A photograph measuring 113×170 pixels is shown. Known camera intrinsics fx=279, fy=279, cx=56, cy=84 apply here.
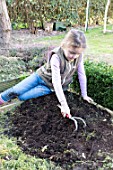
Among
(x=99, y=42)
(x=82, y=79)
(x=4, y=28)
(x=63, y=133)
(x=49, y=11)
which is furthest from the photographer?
(x=49, y=11)

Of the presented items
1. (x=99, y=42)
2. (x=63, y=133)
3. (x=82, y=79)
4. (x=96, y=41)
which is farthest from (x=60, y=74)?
(x=96, y=41)

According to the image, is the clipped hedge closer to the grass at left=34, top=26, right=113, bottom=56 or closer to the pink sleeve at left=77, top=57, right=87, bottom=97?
the pink sleeve at left=77, top=57, right=87, bottom=97

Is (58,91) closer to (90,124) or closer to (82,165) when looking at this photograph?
(90,124)

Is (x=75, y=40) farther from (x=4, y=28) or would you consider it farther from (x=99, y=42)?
(x=99, y=42)

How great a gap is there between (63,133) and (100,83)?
1126mm

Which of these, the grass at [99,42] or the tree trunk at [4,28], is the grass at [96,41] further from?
the tree trunk at [4,28]

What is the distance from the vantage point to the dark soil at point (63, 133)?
267 centimetres

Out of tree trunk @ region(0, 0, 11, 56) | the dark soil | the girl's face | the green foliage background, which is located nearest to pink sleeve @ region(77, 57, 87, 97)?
the dark soil

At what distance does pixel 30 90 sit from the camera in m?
3.79

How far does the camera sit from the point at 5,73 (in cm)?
488

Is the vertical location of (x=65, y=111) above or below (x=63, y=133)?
above

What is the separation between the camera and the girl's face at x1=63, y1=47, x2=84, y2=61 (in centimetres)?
319

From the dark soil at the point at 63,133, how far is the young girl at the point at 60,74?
0.43 feet

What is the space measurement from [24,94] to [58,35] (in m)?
6.65
